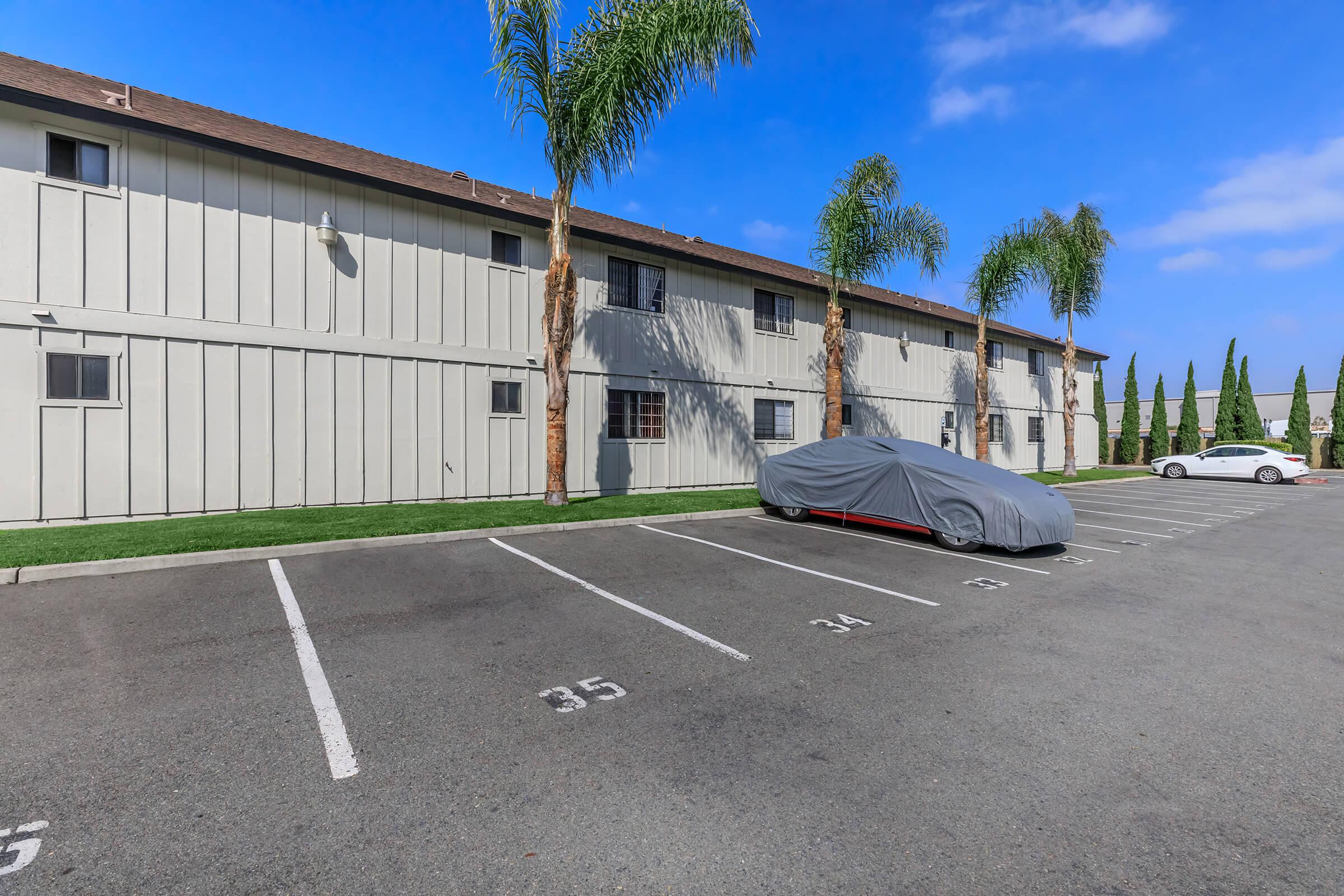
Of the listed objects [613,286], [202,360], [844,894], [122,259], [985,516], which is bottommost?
[844,894]

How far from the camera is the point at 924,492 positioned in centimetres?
840

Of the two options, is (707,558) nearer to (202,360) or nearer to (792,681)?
(792,681)

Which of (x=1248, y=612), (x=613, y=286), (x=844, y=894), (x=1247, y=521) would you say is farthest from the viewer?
(x=613, y=286)

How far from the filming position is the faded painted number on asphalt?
2.09 metres

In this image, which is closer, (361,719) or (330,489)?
(361,719)

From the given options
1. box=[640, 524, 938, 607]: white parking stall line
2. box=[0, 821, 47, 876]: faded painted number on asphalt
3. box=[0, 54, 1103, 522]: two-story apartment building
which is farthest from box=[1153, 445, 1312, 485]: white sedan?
box=[0, 821, 47, 876]: faded painted number on asphalt

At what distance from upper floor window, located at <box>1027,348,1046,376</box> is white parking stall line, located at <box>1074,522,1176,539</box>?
1729 centimetres

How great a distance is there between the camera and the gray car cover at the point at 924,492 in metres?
7.70

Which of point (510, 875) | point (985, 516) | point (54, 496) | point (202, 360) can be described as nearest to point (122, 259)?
point (202, 360)

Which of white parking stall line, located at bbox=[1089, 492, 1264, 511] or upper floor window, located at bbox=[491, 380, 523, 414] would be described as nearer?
upper floor window, located at bbox=[491, 380, 523, 414]

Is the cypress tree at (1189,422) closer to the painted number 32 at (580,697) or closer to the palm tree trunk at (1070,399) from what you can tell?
the palm tree trunk at (1070,399)

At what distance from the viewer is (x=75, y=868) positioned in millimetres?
2105

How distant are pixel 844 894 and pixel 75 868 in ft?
8.99

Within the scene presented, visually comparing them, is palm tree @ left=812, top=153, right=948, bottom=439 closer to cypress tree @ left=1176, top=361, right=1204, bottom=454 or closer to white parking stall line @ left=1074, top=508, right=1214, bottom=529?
white parking stall line @ left=1074, top=508, right=1214, bottom=529
